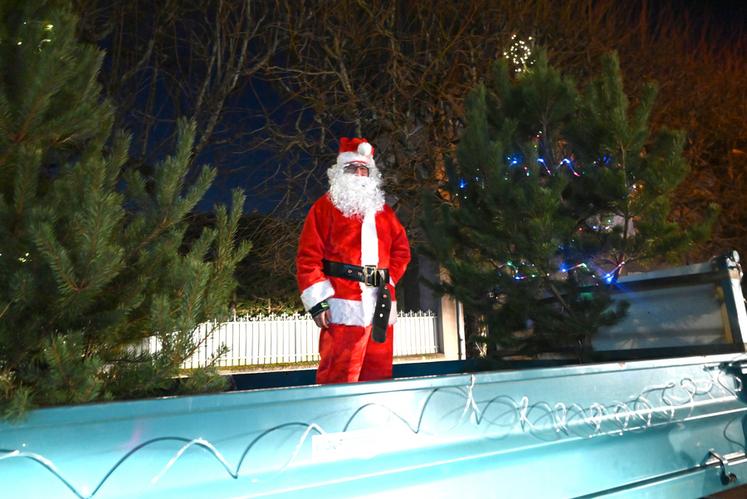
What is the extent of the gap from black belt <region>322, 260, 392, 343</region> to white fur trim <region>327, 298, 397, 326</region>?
7cm

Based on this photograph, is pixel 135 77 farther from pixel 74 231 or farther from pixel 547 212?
pixel 74 231

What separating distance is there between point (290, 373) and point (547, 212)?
1718mm

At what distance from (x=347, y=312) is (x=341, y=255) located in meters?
0.29

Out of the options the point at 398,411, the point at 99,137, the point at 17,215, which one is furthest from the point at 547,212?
the point at 17,215

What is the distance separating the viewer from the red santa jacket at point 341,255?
2701 millimetres

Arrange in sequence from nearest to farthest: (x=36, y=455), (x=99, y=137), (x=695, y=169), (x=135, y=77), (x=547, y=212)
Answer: (x=36, y=455)
(x=99, y=137)
(x=547, y=212)
(x=135, y=77)
(x=695, y=169)

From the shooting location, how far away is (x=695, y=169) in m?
12.0

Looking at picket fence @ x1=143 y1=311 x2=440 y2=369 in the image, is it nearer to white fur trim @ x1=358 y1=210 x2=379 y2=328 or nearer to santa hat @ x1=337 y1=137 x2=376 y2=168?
santa hat @ x1=337 y1=137 x2=376 y2=168

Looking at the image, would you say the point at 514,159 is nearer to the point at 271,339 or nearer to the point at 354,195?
the point at 354,195

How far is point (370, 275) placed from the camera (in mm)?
2811

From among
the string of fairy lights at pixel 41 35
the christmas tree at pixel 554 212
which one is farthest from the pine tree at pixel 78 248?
the christmas tree at pixel 554 212

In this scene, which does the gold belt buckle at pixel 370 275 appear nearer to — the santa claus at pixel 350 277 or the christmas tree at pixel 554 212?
the santa claus at pixel 350 277

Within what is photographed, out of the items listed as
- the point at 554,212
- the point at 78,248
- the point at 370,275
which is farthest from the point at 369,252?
the point at 78,248

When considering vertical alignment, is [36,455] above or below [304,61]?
→ below
